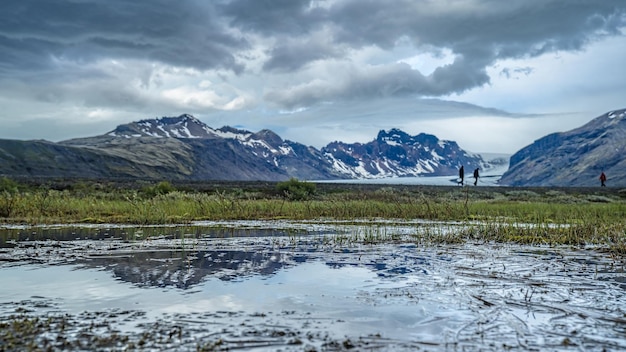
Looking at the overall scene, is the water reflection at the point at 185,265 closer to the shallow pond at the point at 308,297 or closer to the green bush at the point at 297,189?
the shallow pond at the point at 308,297

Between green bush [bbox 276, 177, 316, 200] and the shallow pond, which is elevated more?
green bush [bbox 276, 177, 316, 200]

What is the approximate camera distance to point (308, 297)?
12.1 m

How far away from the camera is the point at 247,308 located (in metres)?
11.0

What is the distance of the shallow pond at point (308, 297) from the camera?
8828mm

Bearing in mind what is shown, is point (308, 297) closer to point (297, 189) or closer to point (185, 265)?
point (185, 265)

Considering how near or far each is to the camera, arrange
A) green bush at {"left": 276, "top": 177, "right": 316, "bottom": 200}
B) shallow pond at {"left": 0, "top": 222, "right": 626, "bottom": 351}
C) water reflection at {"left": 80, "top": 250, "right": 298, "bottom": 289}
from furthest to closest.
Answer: green bush at {"left": 276, "top": 177, "right": 316, "bottom": 200}
water reflection at {"left": 80, "top": 250, "right": 298, "bottom": 289}
shallow pond at {"left": 0, "top": 222, "right": 626, "bottom": 351}

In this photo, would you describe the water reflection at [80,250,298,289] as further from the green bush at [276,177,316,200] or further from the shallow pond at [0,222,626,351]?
the green bush at [276,177,316,200]

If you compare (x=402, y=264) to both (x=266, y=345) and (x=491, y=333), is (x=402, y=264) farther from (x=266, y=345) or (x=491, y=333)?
(x=266, y=345)

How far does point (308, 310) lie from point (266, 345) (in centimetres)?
252

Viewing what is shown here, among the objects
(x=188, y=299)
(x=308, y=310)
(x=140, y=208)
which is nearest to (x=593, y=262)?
(x=308, y=310)

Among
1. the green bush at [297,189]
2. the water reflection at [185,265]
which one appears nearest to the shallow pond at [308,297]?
the water reflection at [185,265]

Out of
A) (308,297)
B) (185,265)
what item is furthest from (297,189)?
(308,297)

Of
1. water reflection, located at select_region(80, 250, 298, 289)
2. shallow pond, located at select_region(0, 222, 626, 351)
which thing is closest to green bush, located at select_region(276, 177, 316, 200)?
shallow pond, located at select_region(0, 222, 626, 351)

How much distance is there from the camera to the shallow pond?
8.83 metres
